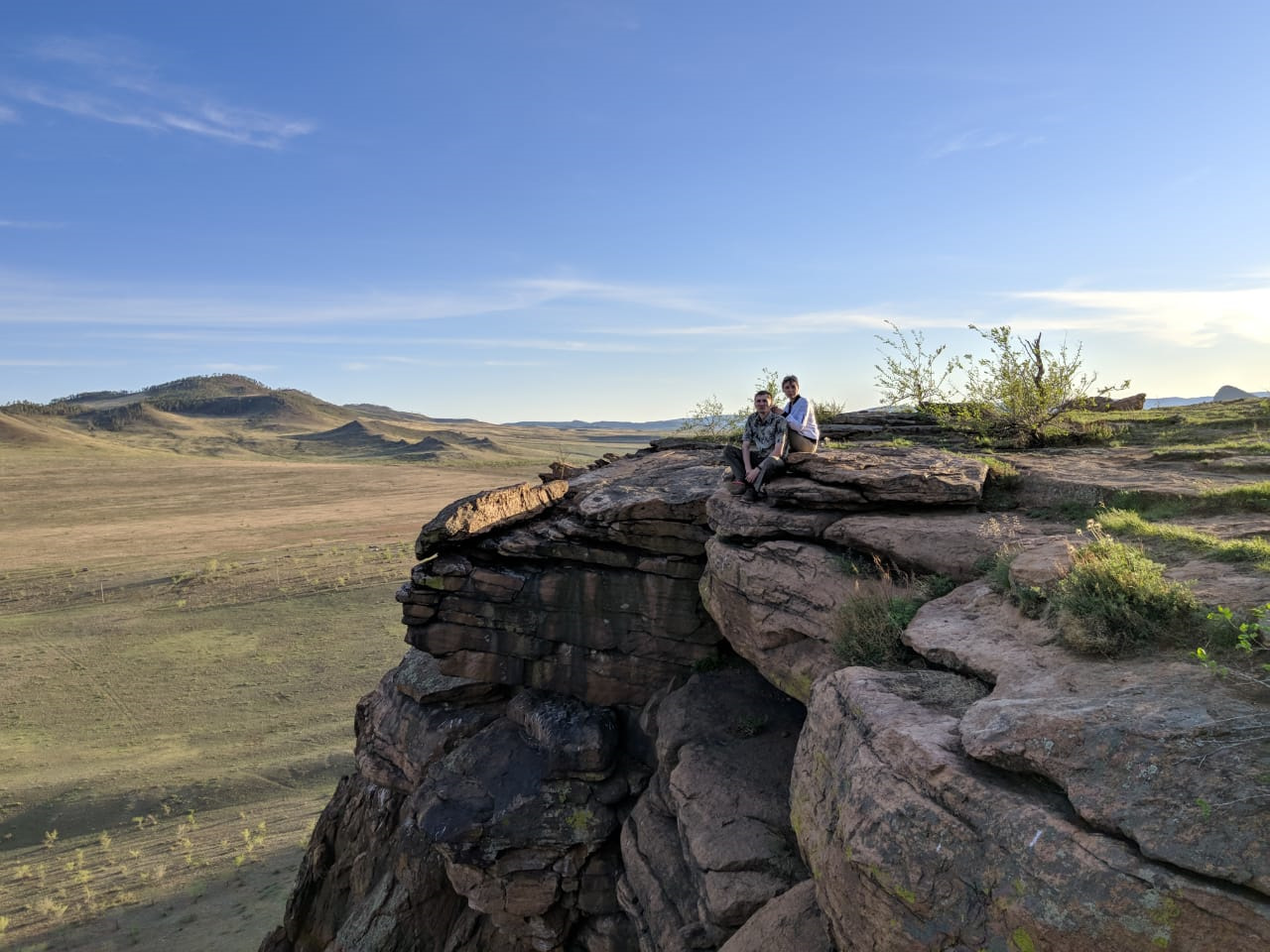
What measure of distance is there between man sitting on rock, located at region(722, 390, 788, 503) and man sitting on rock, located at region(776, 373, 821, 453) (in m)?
0.16

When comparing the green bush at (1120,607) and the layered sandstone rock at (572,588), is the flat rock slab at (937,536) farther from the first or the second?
the layered sandstone rock at (572,588)

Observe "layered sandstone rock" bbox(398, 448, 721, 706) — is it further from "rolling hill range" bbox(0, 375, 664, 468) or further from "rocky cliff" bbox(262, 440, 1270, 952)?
"rolling hill range" bbox(0, 375, 664, 468)

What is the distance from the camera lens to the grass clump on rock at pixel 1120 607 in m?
5.59

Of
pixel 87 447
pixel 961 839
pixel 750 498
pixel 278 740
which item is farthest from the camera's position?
pixel 87 447

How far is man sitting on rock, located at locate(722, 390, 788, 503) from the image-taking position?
35.4 ft

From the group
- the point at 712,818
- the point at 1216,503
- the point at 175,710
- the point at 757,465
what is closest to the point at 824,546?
the point at 757,465

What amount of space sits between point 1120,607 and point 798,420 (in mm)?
5771

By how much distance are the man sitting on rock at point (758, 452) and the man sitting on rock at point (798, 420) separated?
0.16m

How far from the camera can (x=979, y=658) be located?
626 cm

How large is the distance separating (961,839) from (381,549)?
141 ft

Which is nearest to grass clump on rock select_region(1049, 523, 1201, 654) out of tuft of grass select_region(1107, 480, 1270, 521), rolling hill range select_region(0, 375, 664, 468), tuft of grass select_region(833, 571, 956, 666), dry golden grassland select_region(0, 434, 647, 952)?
tuft of grass select_region(833, 571, 956, 666)

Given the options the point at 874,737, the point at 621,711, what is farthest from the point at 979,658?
the point at 621,711

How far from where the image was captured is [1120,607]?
573cm

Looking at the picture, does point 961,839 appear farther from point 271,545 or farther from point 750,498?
point 271,545
